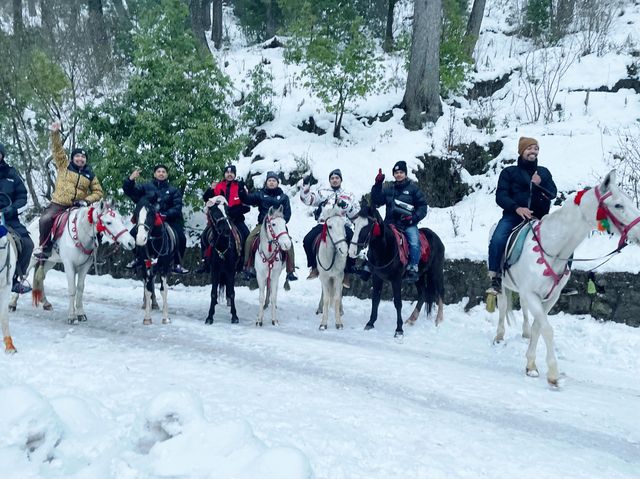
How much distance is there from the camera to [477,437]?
4941mm

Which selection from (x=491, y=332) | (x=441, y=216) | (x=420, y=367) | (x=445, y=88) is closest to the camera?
(x=420, y=367)

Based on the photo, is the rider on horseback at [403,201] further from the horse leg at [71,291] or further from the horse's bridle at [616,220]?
the horse leg at [71,291]

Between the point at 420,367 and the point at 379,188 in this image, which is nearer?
the point at 420,367

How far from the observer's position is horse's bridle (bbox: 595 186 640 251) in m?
5.98

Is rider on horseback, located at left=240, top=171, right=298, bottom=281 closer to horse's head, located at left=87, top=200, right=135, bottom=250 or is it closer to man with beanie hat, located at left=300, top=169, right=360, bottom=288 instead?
man with beanie hat, located at left=300, top=169, right=360, bottom=288

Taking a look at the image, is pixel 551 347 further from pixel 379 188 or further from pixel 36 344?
pixel 36 344

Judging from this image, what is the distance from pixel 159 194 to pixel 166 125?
5113 mm

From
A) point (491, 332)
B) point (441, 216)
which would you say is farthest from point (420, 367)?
point (441, 216)

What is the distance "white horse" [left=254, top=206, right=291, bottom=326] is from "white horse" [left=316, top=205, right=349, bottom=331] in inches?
27.7

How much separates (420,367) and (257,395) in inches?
102

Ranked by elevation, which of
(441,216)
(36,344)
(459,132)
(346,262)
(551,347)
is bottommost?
(36,344)

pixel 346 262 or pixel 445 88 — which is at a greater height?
pixel 445 88

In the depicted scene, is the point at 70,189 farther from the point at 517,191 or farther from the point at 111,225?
the point at 517,191

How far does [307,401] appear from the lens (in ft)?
18.4
